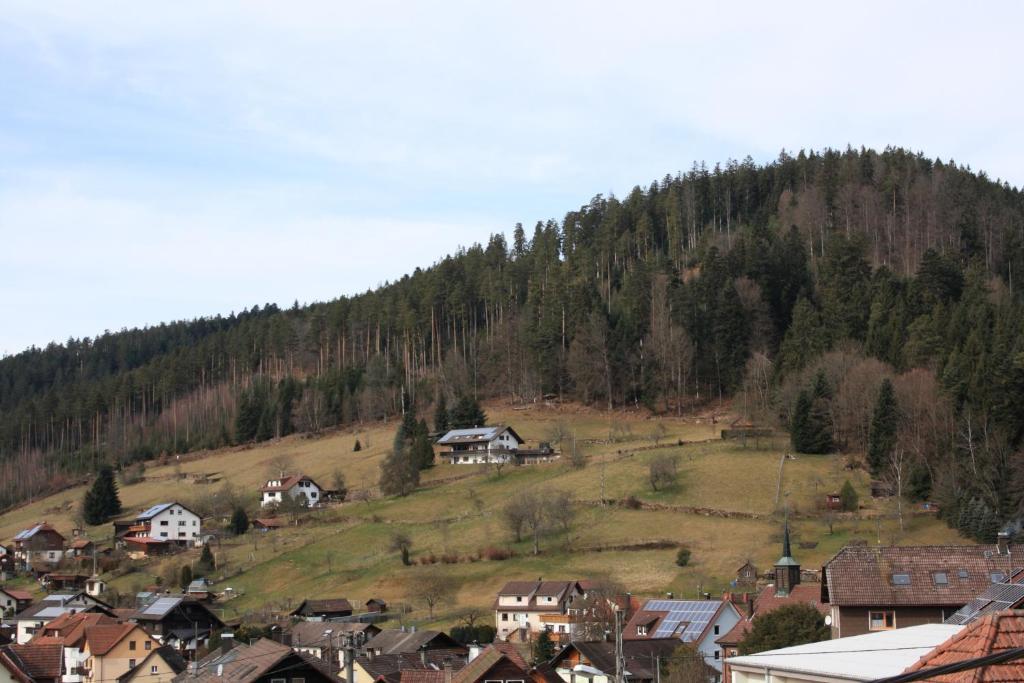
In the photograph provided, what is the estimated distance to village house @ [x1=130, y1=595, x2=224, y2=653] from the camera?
63.9 m

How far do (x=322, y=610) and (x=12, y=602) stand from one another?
29.3m


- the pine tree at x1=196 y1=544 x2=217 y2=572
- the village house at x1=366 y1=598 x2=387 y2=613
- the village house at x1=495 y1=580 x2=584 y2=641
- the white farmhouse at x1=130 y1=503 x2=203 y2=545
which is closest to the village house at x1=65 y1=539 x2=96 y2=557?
the white farmhouse at x1=130 y1=503 x2=203 y2=545

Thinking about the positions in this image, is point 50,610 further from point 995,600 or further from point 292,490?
point 995,600

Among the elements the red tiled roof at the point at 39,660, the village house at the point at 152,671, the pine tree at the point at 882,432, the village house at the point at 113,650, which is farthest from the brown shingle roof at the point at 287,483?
the red tiled roof at the point at 39,660

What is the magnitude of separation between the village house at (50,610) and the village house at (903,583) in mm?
44596

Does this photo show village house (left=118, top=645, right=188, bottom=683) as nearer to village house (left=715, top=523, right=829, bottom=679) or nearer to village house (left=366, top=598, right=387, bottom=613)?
village house (left=366, top=598, right=387, bottom=613)

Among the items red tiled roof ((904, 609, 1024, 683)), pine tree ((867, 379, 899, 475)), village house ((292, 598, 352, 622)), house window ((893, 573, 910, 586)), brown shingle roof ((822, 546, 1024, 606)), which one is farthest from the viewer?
pine tree ((867, 379, 899, 475))

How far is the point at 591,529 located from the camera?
2953 inches

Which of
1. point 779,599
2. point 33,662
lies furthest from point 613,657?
point 33,662

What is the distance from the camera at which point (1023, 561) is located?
41.3 meters

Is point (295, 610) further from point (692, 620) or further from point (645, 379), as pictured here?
point (645, 379)

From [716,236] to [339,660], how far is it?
93583 millimetres

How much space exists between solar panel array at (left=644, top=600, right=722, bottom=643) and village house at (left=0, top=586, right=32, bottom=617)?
47.9 m

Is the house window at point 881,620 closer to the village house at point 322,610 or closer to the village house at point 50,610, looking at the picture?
the village house at point 322,610
